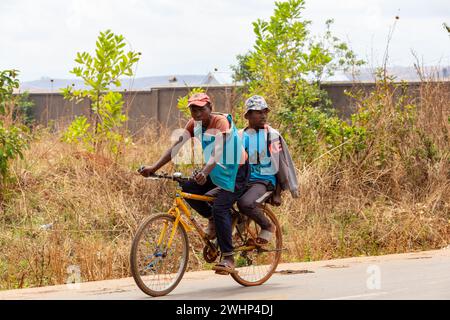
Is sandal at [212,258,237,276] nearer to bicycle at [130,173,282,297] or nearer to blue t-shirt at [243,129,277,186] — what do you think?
bicycle at [130,173,282,297]

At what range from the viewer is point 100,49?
53.9 feet

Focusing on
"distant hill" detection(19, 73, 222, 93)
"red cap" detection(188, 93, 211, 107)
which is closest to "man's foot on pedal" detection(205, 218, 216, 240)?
"red cap" detection(188, 93, 211, 107)

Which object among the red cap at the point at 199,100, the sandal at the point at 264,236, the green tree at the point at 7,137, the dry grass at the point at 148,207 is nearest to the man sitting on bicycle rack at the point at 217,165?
the red cap at the point at 199,100

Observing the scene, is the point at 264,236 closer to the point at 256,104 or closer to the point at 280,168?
the point at 280,168

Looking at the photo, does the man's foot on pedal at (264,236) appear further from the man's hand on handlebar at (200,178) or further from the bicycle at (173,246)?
the man's hand on handlebar at (200,178)

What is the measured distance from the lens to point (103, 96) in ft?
55.3

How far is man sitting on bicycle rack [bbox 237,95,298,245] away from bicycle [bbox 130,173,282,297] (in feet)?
0.44

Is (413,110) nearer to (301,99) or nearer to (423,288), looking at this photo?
(301,99)

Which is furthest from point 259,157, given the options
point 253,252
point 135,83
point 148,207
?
point 135,83

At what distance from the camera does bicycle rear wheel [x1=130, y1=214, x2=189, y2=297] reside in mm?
9609

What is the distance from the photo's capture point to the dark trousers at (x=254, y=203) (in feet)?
34.2

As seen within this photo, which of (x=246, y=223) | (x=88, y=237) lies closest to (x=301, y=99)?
(x=88, y=237)
